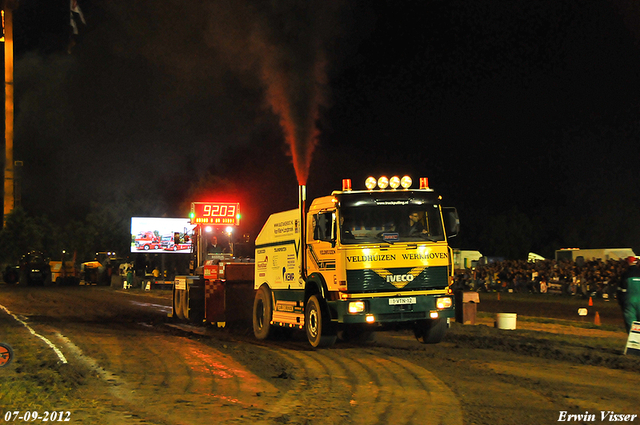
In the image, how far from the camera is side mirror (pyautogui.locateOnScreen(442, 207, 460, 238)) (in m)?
12.9

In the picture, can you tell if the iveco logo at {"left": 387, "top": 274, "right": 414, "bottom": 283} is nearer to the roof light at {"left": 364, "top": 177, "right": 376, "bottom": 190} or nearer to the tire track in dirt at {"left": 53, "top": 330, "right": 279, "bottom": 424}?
the roof light at {"left": 364, "top": 177, "right": 376, "bottom": 190}

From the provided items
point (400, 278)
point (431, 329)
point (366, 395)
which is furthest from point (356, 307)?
point (366, 395)

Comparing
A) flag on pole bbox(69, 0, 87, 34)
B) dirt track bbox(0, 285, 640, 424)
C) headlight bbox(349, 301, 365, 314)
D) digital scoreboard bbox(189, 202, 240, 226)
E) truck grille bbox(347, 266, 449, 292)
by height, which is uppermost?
flag on pole bbox(69, 0, 87, 34)

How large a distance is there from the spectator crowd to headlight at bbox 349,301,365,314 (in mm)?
19820

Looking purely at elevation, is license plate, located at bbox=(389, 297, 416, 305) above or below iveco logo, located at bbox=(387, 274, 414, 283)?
below

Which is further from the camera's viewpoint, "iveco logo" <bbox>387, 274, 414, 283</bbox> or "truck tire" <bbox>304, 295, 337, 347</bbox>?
"truck tire" <bbox>304, 295, 337, 347</bbox>

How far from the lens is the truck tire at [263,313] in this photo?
15594 millimetres

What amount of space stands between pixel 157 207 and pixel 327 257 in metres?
73.6

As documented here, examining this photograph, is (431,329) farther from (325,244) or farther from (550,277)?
(550,277)

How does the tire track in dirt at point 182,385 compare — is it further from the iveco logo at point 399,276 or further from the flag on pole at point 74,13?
the flag on pole at point 74,13

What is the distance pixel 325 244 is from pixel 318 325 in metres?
Result: 1.66

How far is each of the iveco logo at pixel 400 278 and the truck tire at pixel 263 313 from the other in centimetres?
387

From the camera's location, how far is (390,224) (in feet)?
42.5

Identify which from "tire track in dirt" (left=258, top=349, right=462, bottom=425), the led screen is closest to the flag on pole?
the led screen
